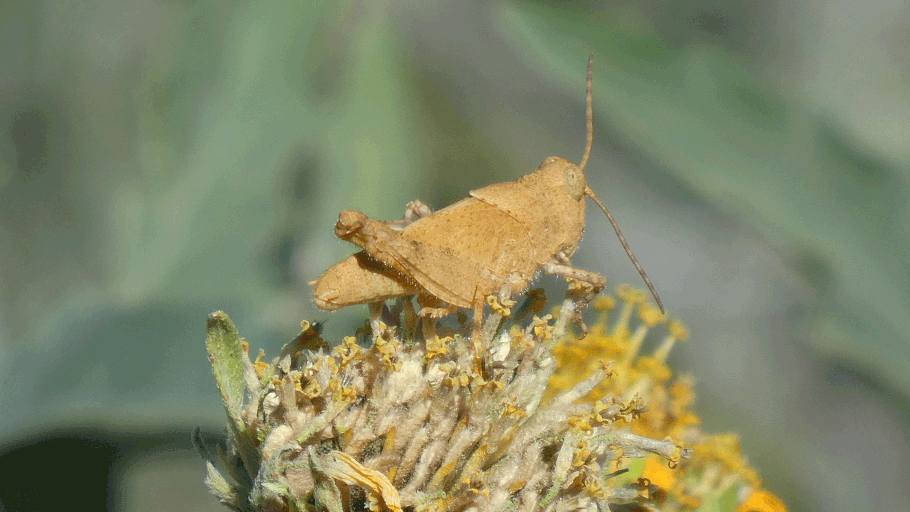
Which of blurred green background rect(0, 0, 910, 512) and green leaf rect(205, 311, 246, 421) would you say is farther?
blurred green background rect(0, 0, 910, 512)

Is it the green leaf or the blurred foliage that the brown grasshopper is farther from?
the blurred foliage

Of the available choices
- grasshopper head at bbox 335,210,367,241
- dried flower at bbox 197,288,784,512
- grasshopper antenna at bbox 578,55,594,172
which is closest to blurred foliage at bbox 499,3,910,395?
grasshopper antenna at bbox 578,55,594,172

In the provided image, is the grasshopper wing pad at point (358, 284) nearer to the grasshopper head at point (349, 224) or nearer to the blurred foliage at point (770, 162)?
the grasshopper head at point (349, 224)

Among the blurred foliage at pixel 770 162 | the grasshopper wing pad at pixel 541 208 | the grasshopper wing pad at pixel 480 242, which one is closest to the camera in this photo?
the grasshopper wing pad at pixel 480 242

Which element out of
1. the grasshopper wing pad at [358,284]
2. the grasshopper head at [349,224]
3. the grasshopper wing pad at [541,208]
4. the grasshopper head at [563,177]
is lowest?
the grasshopper wing pad at [358,284]

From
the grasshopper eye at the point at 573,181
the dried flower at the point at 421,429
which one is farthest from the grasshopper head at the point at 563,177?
the dried flower at the point at 421,429

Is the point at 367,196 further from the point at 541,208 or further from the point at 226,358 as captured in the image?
the point at 226,358

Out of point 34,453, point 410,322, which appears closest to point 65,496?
point 34,453
